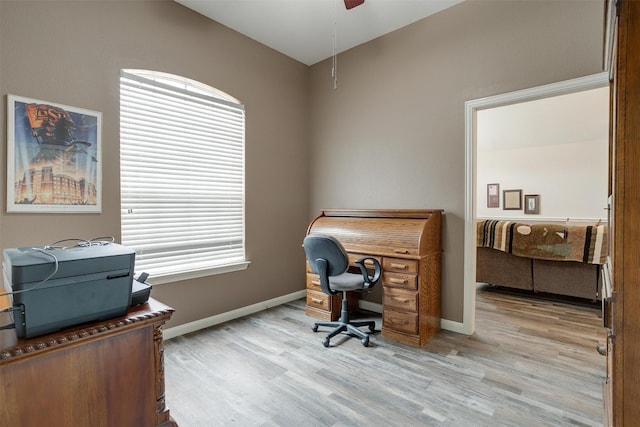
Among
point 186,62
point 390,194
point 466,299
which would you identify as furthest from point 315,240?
point 186,62

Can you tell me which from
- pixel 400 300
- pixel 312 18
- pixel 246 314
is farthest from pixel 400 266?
pixel 312 18

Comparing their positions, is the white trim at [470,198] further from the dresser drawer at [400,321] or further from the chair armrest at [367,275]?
the chair armrest at [367,275]

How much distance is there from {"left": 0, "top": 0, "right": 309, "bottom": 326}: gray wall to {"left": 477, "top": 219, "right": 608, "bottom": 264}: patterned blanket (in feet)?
8.38

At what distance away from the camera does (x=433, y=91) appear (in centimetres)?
302

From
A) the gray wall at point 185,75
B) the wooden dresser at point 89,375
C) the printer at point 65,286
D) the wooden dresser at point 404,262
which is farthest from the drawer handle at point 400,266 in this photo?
the printer at point 65,286

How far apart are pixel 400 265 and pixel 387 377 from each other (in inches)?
36.5

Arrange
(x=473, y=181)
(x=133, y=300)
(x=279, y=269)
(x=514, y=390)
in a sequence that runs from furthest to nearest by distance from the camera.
A: (x=279, y=269)
(x=473, y=181)
(x=514, y=390)
(x=133, y=300)

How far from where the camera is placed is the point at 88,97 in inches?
90.1

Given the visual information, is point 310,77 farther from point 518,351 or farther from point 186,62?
point 518,351

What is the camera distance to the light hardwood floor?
1.77 metres

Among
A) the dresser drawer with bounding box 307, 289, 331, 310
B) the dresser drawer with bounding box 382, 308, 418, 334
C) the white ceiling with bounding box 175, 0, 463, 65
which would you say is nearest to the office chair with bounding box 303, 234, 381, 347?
the dresser drawer with bounding box 382, 308, 418, 334

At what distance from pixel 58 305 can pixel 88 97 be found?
200 centimetres

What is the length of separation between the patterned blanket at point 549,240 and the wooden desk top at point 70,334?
414 centimetres

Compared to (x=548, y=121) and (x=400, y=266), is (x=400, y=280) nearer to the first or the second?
(x=400, y=266)
